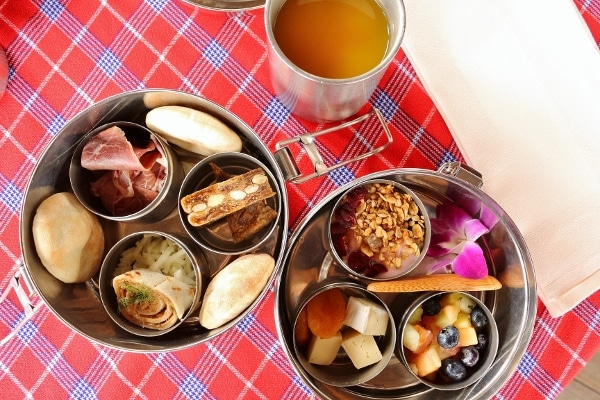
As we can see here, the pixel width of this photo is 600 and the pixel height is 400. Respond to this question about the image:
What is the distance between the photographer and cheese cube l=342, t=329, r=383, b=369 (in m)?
0.79

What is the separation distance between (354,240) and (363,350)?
163 mm

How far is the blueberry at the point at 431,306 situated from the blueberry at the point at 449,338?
0.03m

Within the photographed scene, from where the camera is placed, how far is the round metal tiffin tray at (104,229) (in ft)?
2.36

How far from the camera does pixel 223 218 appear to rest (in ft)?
2.64

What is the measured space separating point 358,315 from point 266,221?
20 centimetres

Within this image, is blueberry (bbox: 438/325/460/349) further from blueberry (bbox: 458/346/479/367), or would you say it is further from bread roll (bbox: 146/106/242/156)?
bread roll (bbox: 146/106/242/156)

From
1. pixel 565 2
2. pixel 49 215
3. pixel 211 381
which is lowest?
pixel 211 381

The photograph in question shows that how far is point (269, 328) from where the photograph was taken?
85 centimetres

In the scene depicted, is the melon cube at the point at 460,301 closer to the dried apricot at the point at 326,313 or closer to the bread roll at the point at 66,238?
the dried apricot at the point at 326,313

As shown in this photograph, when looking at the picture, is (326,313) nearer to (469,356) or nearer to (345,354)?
(345,354)

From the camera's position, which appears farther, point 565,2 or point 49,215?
point 565,2

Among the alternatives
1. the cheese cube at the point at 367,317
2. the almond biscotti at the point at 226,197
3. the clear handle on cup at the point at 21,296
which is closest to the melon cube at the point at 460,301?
the cheese cube at the point at 367,317

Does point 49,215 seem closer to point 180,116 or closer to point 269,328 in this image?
point 180,116

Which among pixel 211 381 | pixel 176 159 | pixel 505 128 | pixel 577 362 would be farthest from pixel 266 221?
pixel 577 362
